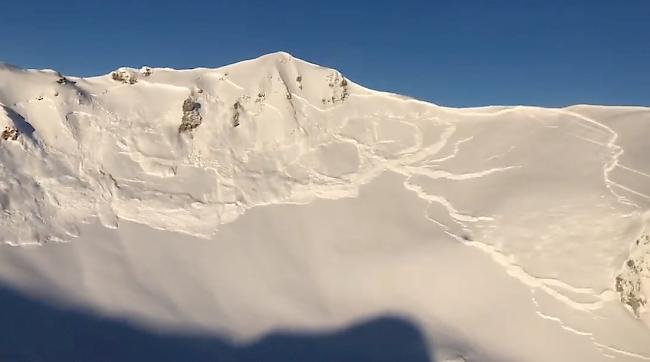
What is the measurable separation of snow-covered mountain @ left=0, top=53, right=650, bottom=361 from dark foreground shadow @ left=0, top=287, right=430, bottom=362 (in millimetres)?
464

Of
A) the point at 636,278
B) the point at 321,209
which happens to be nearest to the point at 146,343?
the point at 321,209

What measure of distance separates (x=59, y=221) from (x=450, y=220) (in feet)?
38.4

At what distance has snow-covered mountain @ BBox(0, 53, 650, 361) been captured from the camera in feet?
51.1

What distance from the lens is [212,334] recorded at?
14.8m

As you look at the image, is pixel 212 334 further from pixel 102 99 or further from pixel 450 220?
pixel 102 99

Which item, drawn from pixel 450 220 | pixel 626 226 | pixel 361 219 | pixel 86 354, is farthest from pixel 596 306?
pixel 86 354

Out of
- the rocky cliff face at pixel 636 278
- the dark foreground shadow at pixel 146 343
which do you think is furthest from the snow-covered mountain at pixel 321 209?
the dark foreground shadow at pixel 146 343

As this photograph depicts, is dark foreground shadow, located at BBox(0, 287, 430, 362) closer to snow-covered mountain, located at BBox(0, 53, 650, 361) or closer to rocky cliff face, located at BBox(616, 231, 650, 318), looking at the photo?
snow-covered mountain, located at BBox(0, 53, 650, 361)

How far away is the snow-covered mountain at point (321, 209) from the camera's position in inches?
613

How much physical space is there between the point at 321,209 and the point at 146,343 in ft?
26.0

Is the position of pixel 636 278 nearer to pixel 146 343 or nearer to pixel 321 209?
pixel 321 209

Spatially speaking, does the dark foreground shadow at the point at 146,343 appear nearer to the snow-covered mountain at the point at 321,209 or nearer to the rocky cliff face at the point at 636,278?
the snow-covered mountain at the point at 321,209

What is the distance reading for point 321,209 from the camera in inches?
797

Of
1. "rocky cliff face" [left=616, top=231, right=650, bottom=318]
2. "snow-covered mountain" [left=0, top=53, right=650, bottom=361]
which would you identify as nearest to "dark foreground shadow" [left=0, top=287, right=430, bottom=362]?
"snow-covered mountain" [left=0, top=53, right=650, bottom=361]
